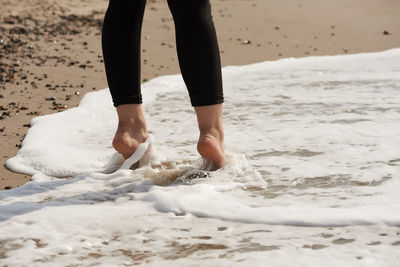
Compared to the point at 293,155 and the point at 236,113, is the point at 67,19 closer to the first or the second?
the point at 236,113

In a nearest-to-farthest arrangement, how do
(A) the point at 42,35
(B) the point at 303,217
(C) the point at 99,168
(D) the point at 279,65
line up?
(B) the point at 303,217
(C) the point at 99,168
(D) the point at 279,65
(A) the point at 42,35

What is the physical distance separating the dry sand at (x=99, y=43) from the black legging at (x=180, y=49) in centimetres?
62

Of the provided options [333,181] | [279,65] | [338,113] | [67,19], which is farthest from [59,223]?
[67,19]

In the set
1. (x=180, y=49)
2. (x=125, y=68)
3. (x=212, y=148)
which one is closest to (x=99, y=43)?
(x=125, y=68)

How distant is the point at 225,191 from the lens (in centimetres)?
240

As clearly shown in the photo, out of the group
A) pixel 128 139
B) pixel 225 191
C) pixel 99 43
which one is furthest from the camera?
pixel 99 43

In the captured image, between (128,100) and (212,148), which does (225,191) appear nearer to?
(212,148)

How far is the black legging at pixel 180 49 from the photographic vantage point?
2.40 meters

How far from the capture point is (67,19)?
7621mm

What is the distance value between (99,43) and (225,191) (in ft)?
13.7

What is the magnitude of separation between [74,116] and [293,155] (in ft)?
4.98

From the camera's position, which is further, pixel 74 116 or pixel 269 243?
pixel 74 116

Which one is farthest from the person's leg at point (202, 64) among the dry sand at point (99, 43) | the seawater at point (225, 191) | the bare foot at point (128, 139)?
the dry sand at point (99, 43)

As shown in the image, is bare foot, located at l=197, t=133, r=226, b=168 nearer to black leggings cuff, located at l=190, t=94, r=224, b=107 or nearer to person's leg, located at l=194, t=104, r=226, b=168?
person's leg, located at l=194, t=104, r=226, b=168
